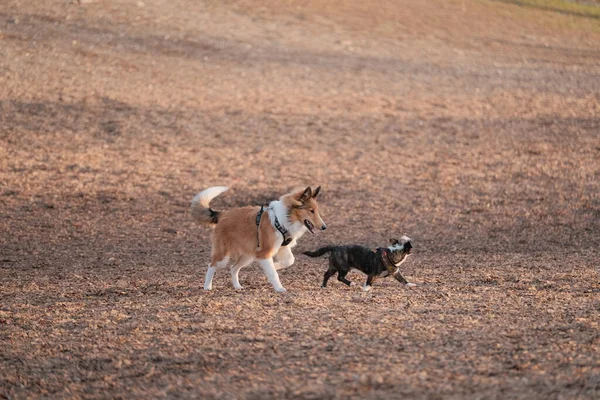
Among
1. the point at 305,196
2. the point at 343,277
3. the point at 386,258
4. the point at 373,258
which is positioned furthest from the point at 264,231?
the point at 386,258

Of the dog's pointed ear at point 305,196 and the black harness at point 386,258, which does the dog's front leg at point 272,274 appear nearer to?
the dog's pointed ear at point 305,196

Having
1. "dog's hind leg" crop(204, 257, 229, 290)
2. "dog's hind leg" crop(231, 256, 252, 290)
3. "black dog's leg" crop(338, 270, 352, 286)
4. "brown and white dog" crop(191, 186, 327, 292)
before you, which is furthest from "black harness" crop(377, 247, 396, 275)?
"dog's hind leg" crop(204, 257, 229, 290)

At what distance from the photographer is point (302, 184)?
1572cm

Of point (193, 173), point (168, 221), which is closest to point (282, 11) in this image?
point (193, 173)

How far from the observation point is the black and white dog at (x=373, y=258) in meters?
9.11

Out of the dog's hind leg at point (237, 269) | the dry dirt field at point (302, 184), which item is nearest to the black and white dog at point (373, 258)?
the dry dirt field at point (302, 184)

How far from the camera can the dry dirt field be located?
6523 millimetres

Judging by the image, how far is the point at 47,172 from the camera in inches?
614

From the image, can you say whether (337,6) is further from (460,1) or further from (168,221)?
(168,221)

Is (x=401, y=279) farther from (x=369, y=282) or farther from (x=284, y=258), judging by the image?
(x=284, y=258)

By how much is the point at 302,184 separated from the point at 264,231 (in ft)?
21.5

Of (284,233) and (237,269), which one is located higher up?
(284,233)

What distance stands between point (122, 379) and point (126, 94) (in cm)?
1486

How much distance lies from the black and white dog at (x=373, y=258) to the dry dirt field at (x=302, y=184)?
0.26 meters
